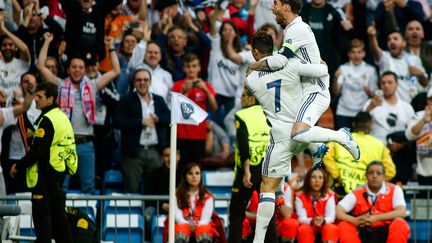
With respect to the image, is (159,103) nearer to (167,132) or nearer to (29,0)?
(167,132)

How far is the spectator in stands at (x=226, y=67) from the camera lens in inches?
779

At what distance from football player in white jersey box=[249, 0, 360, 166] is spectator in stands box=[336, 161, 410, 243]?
10.2 ft

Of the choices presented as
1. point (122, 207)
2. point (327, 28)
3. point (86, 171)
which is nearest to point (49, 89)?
point (122, 207)

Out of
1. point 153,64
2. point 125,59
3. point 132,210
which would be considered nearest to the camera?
point 132,210

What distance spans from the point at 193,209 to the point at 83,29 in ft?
12.5

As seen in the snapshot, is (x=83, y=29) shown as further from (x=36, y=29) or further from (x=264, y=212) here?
(x=264, y=212)

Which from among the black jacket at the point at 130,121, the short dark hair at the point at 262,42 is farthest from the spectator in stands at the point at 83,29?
the short dark hair at the point at 262,42

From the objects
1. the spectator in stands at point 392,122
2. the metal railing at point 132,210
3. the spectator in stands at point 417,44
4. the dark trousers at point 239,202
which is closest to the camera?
the dark trousers at point 239,202

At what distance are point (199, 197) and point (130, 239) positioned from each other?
1.09 meters

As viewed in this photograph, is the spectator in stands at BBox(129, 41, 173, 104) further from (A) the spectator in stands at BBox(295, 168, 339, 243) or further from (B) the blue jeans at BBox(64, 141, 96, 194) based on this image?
(A) the spectator in stands at BBox(295, 168, 339, 243)

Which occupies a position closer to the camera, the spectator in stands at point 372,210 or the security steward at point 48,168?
the security steward at point 48,168

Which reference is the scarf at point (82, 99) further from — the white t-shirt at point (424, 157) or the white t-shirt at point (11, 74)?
the white t-shirt at point (424, 157)

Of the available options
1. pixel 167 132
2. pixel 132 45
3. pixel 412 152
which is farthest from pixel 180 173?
pixel 412 152

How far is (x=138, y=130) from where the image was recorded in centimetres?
1862
